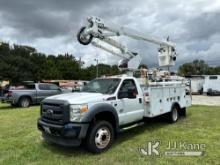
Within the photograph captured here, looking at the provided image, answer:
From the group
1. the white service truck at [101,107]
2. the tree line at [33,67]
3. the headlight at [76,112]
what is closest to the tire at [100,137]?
the white service truck at [101,107]

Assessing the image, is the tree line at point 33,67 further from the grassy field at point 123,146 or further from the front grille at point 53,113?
the front grille at point 53,113

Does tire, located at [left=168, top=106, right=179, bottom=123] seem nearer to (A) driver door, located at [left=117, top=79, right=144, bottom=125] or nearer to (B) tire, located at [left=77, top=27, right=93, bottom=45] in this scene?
(A) driver door, located at [left=117, top=79, right=144, bottom=125]

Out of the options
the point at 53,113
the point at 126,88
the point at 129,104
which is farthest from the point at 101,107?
the point at 126,88

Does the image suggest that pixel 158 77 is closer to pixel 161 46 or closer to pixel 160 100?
pixel 160 100

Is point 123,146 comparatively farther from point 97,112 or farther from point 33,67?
point 33,67

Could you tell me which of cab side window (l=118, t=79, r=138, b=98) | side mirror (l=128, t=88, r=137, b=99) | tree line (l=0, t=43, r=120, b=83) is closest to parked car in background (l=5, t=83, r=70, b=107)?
cab side window (l=118, t=79, r=138, b=98)

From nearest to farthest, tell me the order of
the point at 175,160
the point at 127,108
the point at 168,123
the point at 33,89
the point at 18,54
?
the point at 175,160
the point at 127,108
the point at 168,123
the point at 33,89
the point at 18,54

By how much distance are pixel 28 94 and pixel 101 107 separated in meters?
11.4

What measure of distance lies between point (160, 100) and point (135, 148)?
2.63m

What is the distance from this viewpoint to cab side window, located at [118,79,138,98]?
6660 millimetres

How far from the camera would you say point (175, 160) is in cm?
527

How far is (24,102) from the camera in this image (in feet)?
51.6

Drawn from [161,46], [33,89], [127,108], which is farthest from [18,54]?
[127,108]

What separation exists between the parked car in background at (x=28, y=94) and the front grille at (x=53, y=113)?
1013 centimetres
